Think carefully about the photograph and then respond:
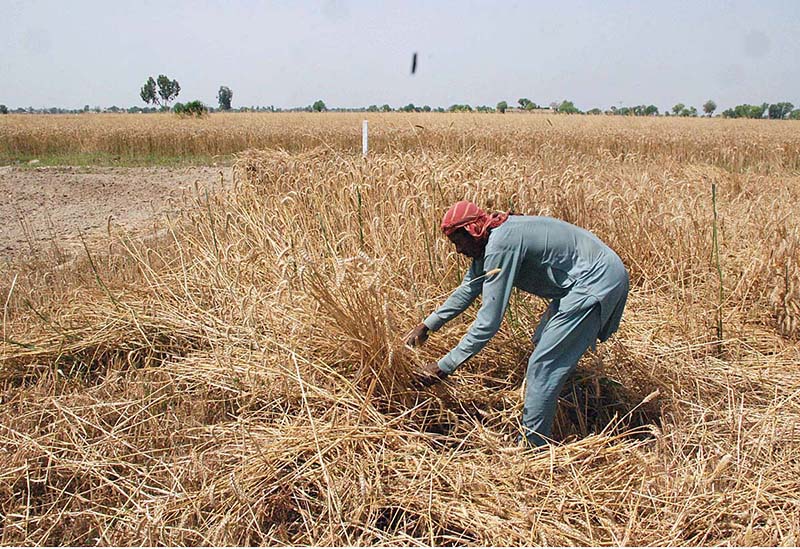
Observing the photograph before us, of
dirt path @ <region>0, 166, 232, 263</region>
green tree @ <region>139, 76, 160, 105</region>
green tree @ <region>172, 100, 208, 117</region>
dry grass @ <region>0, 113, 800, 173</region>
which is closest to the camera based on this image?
dirt path @ <region>0, 166, 232, 263</region>

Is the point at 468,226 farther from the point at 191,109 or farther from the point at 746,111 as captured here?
the point at 746,111

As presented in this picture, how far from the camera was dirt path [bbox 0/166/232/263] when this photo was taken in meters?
6.97

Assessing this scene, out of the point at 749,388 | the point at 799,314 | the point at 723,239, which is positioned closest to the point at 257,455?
the point at 749,388

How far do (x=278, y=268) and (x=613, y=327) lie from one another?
2084 millimetres

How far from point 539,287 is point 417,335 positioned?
657mm

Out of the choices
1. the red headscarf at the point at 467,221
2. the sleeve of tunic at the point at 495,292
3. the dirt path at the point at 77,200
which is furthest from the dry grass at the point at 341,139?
the sleeve of tunic at the point at 495,292

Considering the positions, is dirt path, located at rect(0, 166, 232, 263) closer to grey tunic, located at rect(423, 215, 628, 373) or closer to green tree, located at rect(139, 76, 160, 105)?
grey tunic, located at rect(423, 215, 628, 373)

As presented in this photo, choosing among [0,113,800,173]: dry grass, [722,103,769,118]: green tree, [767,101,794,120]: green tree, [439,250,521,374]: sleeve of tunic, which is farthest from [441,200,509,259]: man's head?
[767,101,794,120]: green tree

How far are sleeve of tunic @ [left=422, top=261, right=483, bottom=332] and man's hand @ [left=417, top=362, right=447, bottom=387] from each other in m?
0.20

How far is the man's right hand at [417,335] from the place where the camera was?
288 centimetres

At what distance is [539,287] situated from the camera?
2.83 metres

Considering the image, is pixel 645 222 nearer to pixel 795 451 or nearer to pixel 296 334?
pixel 795 451

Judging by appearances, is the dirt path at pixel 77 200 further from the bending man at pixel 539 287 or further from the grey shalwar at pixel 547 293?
the grey shalwar at pixel 547 293

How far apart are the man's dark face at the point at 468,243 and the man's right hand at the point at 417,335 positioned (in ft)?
1.51
